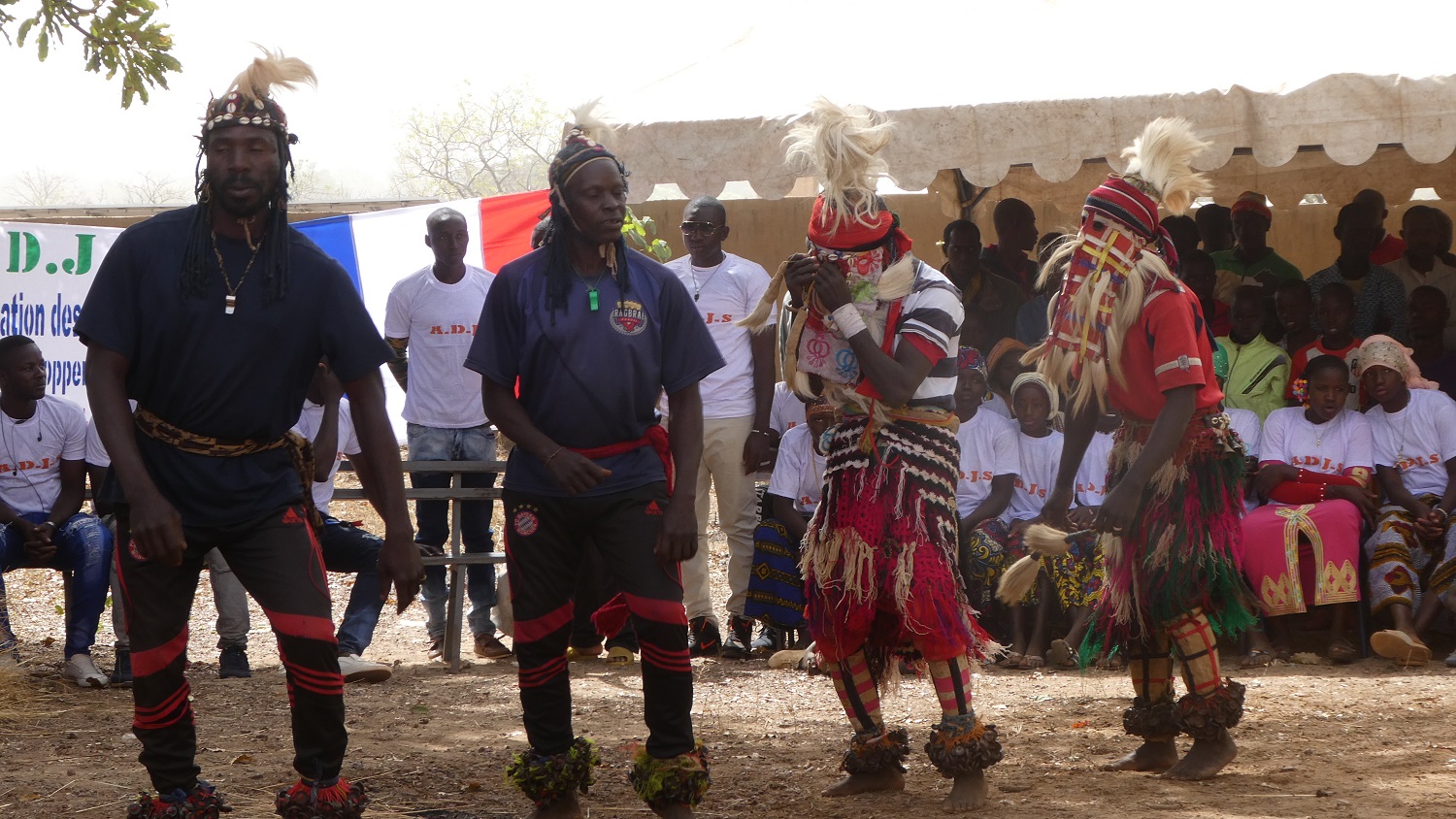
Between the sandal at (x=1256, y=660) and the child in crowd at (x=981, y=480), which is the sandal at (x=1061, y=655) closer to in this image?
the child in crowd at (x=981, y=480)

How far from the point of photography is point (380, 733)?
20.0 ft

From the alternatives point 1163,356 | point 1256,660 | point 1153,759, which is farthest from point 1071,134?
point 1153,759

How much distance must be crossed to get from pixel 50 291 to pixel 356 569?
170 inches

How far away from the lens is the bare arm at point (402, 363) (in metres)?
8.35

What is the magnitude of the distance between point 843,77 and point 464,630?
411 cm

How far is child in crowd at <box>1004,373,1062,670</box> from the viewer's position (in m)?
7.70

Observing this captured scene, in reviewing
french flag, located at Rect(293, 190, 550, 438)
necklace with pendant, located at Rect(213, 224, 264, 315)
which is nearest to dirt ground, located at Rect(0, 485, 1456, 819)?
necklace with pendant, located at Rect(213, 224, 264, 315)

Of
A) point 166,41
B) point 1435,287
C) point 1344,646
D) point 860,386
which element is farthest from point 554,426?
point 1435,287

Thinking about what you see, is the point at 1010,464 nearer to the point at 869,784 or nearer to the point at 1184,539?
the point at 1184,539

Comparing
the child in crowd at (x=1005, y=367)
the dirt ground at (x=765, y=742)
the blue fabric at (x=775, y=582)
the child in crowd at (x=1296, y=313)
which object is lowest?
the dirt ground at (x=765, y=742)

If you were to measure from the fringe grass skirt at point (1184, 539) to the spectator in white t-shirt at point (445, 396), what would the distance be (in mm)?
4082

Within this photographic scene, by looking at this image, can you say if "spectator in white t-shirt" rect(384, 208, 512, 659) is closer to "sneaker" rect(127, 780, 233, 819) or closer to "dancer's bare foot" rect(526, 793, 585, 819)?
"dancer's bare foot" rect(526, 793, 585, 819)

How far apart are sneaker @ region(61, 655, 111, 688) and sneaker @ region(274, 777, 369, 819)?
383cm

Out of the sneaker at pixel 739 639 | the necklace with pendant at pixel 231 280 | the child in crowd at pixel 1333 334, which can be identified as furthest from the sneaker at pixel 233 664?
the child in crowd at pixel 1333 334
